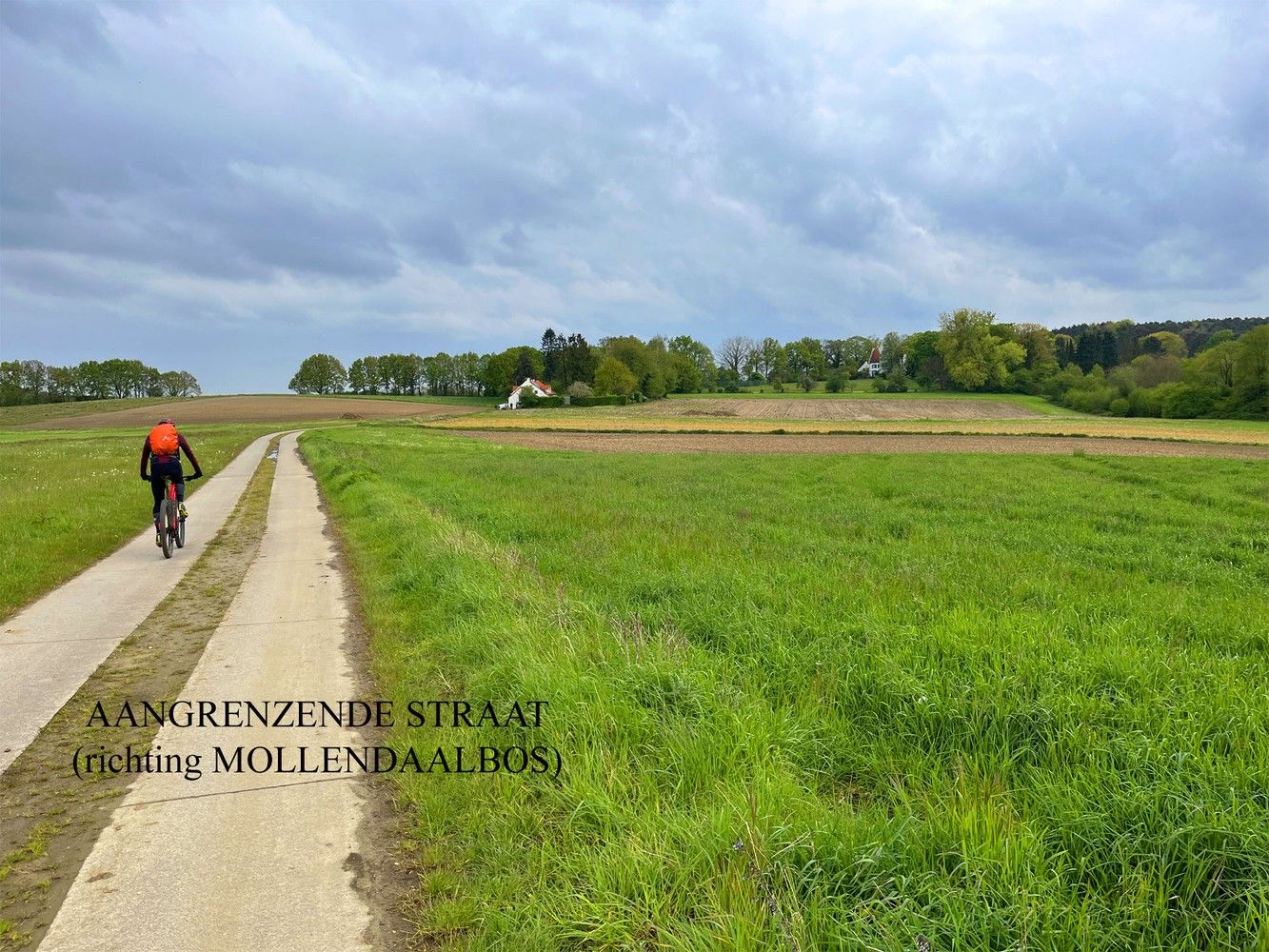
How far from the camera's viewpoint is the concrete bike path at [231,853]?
9.46 ft

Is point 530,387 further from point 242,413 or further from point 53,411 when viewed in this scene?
A: point 53,411

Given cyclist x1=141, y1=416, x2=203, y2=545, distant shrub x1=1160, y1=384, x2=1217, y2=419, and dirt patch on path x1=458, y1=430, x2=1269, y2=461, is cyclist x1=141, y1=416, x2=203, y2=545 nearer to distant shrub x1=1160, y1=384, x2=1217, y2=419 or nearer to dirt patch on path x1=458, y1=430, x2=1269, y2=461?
dirt patch on path x1=458, y1=430, x2=1269, y2=461

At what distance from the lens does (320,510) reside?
1549 centimetres

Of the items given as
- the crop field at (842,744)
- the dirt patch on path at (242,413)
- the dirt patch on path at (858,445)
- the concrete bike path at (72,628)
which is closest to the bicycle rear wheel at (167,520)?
the concrete bike path at (72,628)

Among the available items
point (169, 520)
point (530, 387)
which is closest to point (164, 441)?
point (169, 520)

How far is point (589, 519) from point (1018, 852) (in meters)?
9.59

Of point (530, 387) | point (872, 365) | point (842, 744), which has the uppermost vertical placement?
point (872, 365)

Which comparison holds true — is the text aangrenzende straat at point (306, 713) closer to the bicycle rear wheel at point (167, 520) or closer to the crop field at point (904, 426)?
the bicycle rear wheel at point (167, 520)

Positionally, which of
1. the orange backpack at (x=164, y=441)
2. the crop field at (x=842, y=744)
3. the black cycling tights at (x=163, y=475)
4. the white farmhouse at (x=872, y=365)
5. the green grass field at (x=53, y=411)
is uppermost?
the white farmhouse at (x=872, y=365)

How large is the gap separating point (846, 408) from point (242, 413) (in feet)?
269

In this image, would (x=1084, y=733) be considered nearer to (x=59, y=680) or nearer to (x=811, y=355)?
(x=59, y=680)

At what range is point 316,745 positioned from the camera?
456 centimetres

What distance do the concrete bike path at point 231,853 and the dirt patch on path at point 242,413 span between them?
3398 inches

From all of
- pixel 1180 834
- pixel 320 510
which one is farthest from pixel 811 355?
pixel 1180 834
